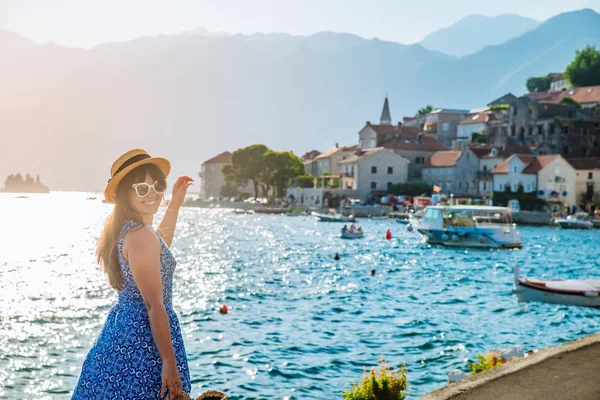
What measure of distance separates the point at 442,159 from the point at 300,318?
306 ft

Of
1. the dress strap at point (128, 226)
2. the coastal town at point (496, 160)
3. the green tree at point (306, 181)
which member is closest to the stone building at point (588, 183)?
the coastal town at point (496, 160)

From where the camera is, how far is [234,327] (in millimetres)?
20500

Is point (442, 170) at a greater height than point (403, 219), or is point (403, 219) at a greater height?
point (442, 170)

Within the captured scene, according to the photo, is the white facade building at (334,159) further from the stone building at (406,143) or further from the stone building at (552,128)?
the stone building at (552,128)

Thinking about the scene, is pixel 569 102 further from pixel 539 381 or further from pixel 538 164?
pixel 539 381

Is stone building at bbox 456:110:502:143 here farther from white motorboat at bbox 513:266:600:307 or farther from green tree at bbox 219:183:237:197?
white motorboat at bbox 513:266:600:307

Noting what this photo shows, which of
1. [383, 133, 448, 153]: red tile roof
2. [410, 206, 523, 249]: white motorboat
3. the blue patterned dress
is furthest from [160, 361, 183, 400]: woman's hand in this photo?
[383, 133, 448, 153]: red tile roof

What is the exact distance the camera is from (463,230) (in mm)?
58906

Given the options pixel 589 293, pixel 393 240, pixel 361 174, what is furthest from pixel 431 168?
pixel 589 293

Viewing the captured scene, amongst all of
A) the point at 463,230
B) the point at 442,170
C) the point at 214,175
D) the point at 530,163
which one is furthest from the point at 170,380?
the point at 214,175

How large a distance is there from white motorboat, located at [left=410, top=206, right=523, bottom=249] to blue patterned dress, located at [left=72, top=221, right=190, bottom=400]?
55.3m

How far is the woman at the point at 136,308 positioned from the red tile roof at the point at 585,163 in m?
102

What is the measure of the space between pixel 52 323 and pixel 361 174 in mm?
94943

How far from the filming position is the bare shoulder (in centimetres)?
407
